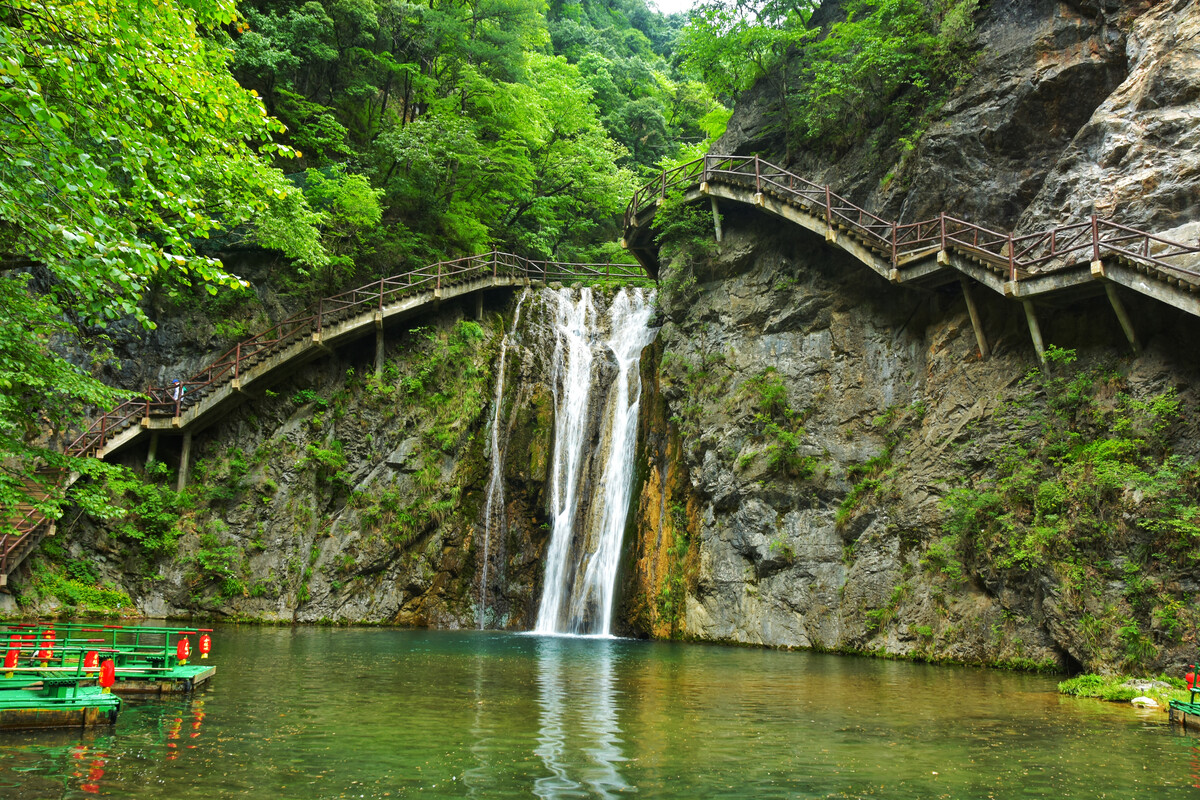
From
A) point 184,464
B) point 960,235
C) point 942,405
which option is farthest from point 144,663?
point 960,235

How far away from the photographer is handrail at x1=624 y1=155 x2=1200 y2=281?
13828 millimetres

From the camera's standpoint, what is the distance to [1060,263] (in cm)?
1520

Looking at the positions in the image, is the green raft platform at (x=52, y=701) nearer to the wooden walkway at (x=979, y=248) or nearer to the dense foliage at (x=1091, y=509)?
the dense foliage at (x=1091, y=509)

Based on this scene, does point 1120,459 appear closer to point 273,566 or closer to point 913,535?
point 913,535

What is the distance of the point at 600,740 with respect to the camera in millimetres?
7520

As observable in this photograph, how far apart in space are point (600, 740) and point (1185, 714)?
269 inches

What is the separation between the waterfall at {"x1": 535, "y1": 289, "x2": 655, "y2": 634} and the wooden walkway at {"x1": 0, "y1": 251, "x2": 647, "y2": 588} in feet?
11.6

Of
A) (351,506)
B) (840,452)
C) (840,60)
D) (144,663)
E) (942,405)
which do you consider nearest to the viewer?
(144,663)

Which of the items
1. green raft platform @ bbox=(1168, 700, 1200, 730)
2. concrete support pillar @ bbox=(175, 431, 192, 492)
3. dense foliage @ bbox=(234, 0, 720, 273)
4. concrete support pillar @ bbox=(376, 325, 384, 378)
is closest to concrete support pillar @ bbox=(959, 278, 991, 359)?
green raft platform @ bbox=(1168, 700, 1200, 730)

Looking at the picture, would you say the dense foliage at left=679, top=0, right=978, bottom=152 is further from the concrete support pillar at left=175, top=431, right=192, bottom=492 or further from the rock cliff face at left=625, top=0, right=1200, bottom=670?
the concrete support pillar at left=175, top=431, right=192, bottom=492

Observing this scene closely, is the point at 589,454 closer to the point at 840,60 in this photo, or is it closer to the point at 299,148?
the point at 840,60

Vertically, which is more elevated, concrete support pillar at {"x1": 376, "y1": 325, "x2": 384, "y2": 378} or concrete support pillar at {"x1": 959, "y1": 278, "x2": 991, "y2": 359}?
concrete support pillar at {"x1": 376, "y1": 325, "x2": 384, "y2": 378}

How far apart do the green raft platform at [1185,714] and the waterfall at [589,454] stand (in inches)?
536

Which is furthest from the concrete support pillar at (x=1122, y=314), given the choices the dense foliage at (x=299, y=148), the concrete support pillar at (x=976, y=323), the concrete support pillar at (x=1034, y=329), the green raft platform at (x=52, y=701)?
the green raft platform at (x=52, y=701)
